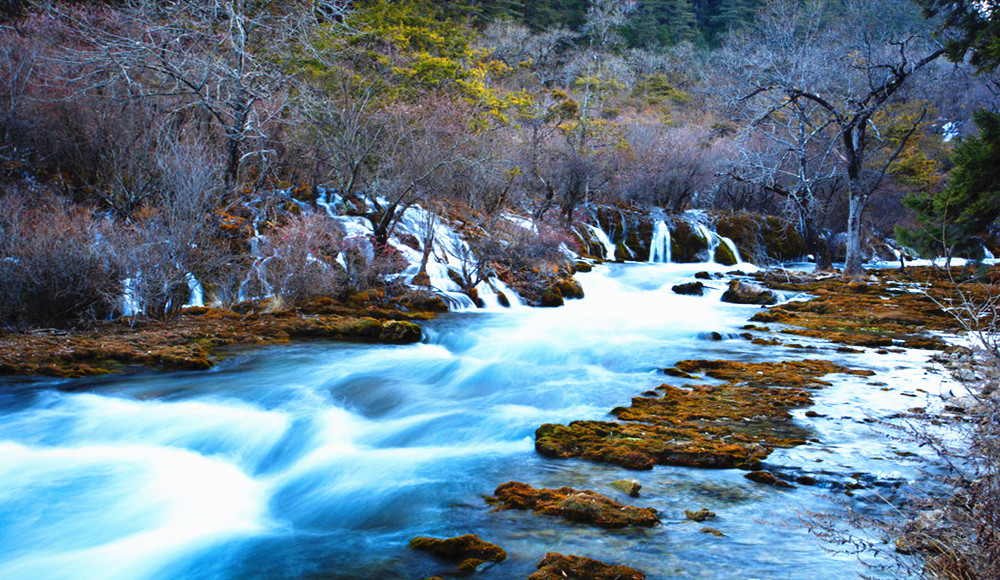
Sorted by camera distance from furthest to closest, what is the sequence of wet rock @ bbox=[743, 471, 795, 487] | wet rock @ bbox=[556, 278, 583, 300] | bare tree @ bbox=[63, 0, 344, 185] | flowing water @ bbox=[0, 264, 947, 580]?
wet rock @ bbox=[556, 278, 583, 300] < bare tree @ bbox=[63, 0, 344, 185] < wet rock @ bbox=[743, 471, 795, 487] < flowing water @ bbox=[0, 264, 947, 580]

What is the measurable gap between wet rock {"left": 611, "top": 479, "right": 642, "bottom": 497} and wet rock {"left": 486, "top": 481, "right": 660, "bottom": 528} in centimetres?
28

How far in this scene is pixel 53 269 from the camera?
9.78 metres

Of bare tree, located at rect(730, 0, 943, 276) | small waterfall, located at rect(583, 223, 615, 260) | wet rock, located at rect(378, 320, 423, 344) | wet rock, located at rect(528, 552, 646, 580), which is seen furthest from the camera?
small waterfall, located at rect(583, 223, 615, 260)

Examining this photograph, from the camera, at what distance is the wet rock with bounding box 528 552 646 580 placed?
12.2 ft

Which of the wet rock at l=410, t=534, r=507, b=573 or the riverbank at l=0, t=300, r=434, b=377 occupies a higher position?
the riverbank at l=0, t=300, r=434, b=377

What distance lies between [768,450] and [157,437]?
21.3ft

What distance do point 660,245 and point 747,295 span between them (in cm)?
1122

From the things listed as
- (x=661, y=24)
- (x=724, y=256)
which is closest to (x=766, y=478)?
(x=724, y=256)

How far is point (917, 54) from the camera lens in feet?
68.5

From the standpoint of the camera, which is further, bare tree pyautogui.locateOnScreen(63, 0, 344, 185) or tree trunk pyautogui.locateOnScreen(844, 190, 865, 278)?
tree trunk pyautogui.locateOnScreen(844, 190, 865, 278)

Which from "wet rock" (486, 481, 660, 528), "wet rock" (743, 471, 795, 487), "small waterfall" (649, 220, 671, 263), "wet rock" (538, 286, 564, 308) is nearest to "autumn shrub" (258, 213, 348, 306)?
"wet rock" (538, 286, 564, 308)

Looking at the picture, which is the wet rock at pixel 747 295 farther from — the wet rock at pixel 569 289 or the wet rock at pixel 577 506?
the wet rock at pixel 577 506

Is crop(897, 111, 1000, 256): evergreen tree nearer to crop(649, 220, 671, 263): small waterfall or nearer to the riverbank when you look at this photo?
the riverbank

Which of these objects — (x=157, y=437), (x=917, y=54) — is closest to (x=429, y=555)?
(x=157, y=437)
